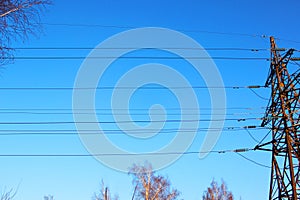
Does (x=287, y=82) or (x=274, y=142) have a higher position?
(x=287, y=82)

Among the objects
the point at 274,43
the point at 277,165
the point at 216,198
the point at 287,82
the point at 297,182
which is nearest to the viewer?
the point at 297,182

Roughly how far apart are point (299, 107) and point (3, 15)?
1361 cm

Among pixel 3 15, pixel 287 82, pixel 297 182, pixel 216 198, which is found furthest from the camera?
pixel 216 198

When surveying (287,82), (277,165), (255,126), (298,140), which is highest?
(287,82)

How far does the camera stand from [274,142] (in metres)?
16.0

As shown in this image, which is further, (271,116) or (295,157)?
(271,116)

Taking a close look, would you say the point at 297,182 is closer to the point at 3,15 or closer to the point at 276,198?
the point at 276,198

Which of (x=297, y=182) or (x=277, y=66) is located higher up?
(x=277, y=66)

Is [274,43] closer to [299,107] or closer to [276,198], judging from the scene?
[299,107]

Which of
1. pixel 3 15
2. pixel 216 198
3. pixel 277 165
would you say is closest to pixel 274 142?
pixel 277 165

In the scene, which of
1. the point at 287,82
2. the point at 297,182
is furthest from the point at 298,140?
the point at 287,82

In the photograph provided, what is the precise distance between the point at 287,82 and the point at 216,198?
37.4 meters

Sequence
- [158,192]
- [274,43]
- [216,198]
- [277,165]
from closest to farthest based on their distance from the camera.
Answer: [277,165] → [274,43] → [158,192] → [216,198]

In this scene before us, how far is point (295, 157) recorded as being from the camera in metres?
15.0
